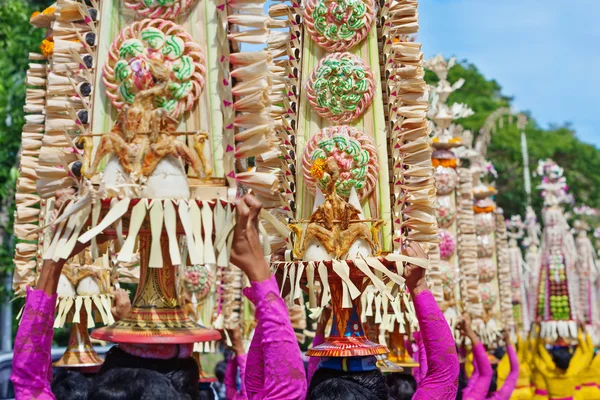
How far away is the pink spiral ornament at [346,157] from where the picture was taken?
15.8 feet

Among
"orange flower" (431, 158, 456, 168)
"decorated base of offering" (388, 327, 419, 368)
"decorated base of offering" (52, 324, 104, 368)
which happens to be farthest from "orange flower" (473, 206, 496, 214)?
"decorated base of offering" (52, 324, 104, 368)

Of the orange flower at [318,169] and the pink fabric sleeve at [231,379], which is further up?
the orange flower at [318,169]

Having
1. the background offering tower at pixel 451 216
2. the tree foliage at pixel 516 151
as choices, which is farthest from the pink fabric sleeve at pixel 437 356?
the tree foliage at pixel 516 151

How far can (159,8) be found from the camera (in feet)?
11.6

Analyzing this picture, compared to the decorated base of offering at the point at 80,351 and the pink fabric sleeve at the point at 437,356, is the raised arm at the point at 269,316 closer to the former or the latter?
the pink fabric sleeve at the point at 437,356

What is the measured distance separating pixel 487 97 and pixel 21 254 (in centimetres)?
2913

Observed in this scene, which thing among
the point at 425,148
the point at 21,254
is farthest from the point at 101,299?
the point at 425,148

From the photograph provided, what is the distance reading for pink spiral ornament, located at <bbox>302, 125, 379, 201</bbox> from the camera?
189 inches

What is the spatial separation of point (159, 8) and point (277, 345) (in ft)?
4.57

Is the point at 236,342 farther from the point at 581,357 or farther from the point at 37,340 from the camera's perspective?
the point at 581,357

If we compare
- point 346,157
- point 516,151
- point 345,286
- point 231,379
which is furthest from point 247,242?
point 516,151

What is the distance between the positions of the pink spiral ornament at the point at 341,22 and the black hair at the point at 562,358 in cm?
679

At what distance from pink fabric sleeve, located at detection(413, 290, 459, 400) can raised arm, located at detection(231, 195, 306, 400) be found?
1169mm

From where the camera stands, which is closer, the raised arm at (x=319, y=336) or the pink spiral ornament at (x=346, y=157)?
the raised arm at (x=319, y=336)
